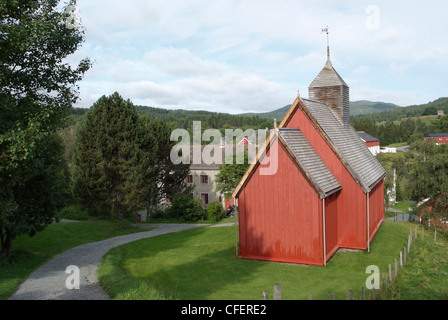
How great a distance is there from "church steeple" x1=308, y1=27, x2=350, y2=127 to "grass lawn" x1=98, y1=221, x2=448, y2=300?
770 centimetres

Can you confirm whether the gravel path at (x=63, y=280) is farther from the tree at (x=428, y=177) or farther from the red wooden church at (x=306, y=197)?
the tree at (x=428, y=177)

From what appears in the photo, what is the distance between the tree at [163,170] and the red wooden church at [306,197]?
19435 mm

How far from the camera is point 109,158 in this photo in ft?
98.8

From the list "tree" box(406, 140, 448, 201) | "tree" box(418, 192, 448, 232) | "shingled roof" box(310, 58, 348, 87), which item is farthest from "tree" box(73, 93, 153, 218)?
"tree" box(418, 192, 448, 232)

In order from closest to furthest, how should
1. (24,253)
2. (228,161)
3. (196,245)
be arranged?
(24,253) < (196,245) < (228,161)

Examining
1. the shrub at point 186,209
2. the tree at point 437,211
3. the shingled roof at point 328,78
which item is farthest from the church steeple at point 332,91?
the shrub at point 186,209

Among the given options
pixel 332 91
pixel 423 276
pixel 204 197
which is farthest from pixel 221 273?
pixel 204 197

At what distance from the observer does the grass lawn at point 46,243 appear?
13.7m

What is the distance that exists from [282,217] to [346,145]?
6.47 m

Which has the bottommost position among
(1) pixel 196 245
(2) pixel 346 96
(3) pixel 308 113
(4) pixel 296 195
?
(1) pixel 196 245

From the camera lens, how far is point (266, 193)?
16.8 meters
